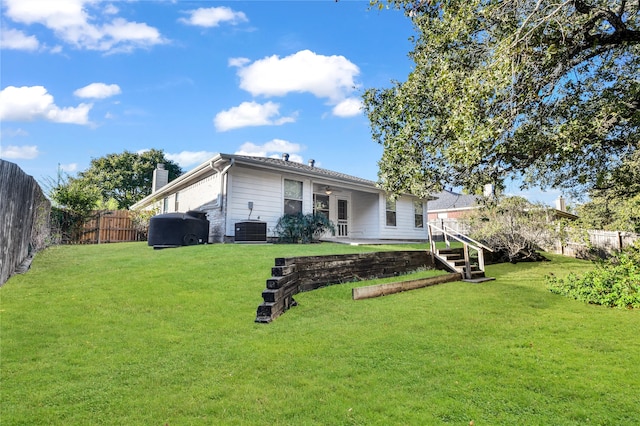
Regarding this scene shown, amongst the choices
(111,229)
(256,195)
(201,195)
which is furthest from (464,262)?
(111,229)

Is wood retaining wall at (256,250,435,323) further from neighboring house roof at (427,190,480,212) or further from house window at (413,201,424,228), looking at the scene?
neighboring house roof at (427,190,480,212)

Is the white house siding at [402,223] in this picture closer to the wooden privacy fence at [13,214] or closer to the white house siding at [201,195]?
the white house siding at [201,195]

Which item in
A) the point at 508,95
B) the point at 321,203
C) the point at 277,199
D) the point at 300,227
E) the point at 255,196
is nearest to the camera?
the point at 508,95

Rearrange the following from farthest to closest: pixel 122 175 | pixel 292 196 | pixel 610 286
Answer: pixel 122 175
pixel 292 196
pixel 610 286

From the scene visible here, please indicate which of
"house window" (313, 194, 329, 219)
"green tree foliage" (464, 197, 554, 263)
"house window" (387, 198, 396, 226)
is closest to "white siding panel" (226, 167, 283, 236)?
"house window" (313, 194, 329, 219)

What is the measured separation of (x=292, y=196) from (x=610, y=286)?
10.2 metres

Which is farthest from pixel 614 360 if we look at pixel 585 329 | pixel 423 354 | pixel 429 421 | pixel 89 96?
pixel 89 96

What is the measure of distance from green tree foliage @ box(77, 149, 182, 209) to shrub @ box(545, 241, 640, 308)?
37563mm

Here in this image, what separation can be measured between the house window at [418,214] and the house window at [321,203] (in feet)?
18.3

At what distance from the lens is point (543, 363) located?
3.14m

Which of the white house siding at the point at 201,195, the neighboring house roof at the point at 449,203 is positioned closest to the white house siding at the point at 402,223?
the white house siding at the point at 201,195

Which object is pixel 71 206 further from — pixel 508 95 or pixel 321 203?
pixel 508 95

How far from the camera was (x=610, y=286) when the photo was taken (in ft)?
20.0

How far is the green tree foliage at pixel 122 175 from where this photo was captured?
3484 centimetres
